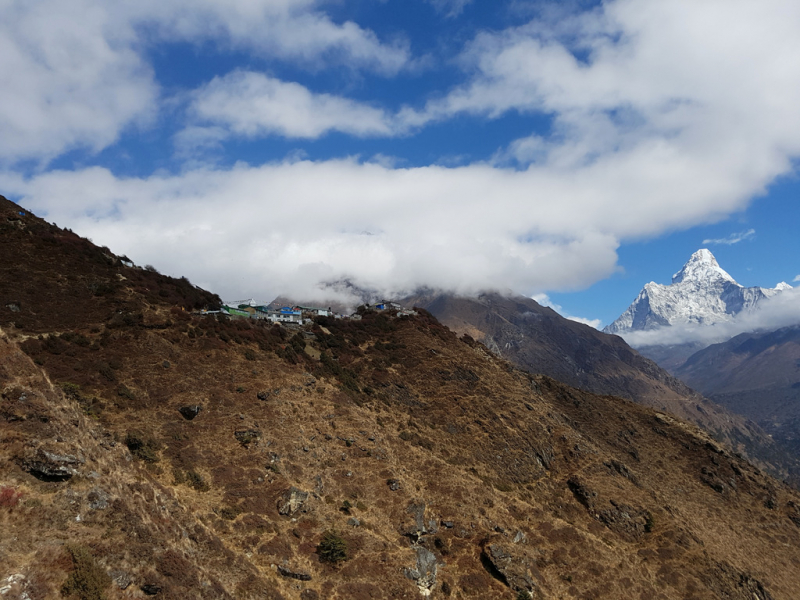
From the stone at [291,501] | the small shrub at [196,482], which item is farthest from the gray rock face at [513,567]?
the small shrub at [196,482]

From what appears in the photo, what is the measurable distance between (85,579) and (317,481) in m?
22.0

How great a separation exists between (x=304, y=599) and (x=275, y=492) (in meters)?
9.27

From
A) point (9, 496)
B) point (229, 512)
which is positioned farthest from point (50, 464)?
point (229, 512)

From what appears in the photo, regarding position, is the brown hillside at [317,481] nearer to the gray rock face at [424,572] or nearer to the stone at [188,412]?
the gray rock face at [424,572]

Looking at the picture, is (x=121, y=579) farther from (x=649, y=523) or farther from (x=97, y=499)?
(x=649, y=523)

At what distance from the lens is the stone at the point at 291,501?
34.6 meters

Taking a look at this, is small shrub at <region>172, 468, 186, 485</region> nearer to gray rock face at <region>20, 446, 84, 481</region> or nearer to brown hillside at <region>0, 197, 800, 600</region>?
brown hillside at <region>0, 197, 800, 600</region>

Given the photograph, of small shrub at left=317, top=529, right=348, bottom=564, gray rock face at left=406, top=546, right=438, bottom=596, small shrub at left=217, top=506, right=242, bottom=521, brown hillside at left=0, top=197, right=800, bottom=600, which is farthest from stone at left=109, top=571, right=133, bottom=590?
gray rock face at left=406, top=546, right=438, bottom=596

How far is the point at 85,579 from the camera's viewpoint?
60.7 ft

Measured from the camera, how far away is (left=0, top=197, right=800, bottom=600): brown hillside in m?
22.8

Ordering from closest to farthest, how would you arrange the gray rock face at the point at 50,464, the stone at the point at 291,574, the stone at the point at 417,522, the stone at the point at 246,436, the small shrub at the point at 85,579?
the small shrub at the point at 85,579 → the gray rock face at the point at 50,464 → the stone at the point at 291,574 → the stone at the point at 417,522 → the stone at the point at 246,436

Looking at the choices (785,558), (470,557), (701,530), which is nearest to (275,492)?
(470,557)

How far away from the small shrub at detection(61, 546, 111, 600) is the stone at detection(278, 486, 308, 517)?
16.1 metres

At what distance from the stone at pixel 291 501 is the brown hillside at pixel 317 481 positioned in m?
0.15
